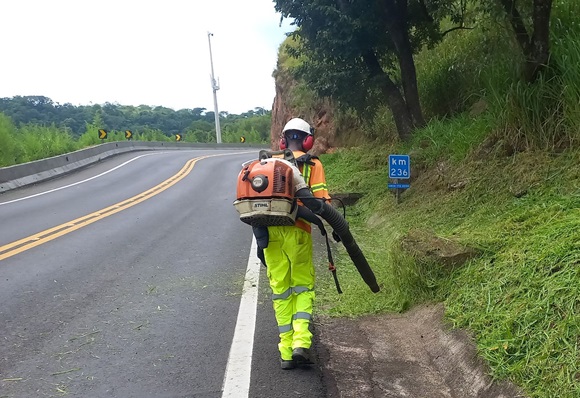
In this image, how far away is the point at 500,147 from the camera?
6.83 metres

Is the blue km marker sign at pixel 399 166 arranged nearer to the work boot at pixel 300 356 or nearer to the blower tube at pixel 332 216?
the blower tube at pixel 332 216

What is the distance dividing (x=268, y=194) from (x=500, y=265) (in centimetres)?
196

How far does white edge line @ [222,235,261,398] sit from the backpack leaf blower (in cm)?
106

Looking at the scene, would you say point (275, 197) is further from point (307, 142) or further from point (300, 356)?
point (300, 356)

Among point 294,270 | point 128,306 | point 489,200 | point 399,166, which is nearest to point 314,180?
point 294,270

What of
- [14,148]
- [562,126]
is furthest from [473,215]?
[14,148]

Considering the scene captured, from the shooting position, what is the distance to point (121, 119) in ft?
242

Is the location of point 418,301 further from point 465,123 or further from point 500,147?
point 465,123

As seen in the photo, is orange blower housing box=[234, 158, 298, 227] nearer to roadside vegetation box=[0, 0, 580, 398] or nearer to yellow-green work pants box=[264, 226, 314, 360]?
yellow-green work pants box=[264, 226, 314, 360]

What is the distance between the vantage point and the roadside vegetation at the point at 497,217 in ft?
10.6

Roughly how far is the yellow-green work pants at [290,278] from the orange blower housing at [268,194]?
0.75ft

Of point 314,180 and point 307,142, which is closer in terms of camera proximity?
point 314,180

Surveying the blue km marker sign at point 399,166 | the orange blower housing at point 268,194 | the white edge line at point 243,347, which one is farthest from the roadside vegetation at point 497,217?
the orange blower housing at point 268,194

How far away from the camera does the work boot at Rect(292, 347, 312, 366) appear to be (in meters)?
3.82
